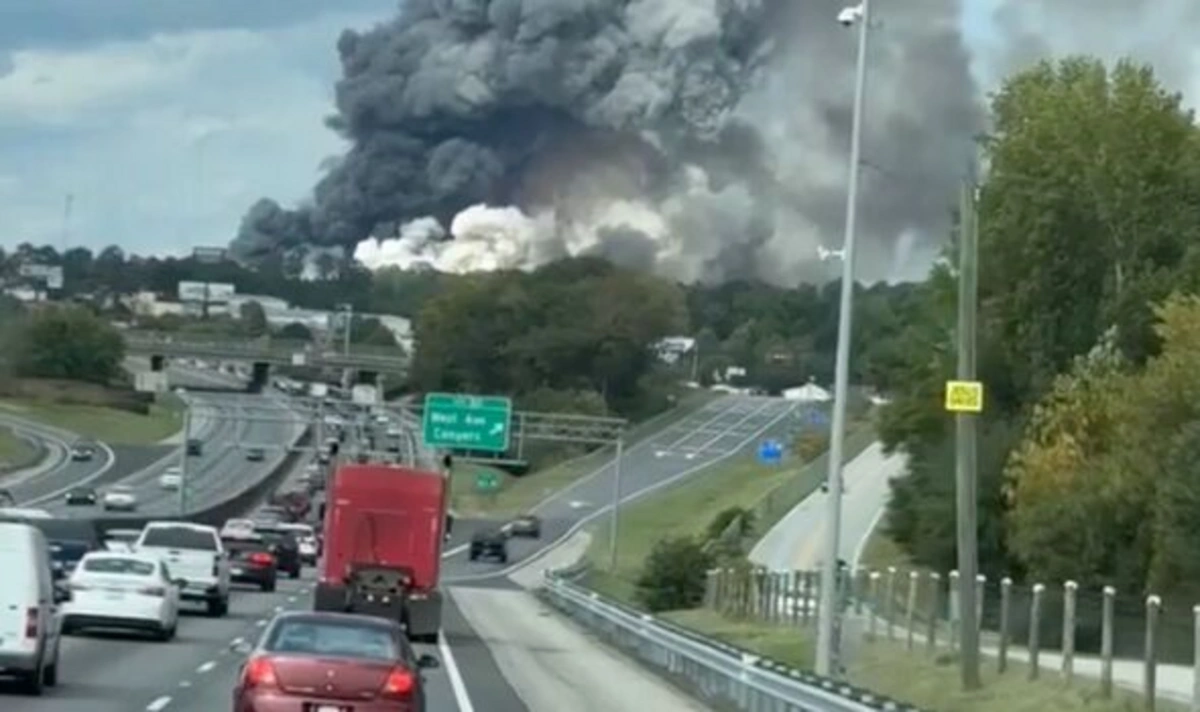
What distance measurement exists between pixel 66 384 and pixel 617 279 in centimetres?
3590

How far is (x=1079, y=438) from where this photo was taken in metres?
Result: 74.6

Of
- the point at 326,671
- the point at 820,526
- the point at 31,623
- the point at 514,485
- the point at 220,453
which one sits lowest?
the point at 326,671

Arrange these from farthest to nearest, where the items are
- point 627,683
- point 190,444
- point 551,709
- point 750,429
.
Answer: point 750,429, point 190,444, point 627,683, point 551,709

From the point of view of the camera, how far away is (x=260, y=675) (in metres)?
22.0

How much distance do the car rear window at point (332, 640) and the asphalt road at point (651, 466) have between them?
73935 mm

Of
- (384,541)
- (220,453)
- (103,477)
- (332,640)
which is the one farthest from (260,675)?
(220,453)

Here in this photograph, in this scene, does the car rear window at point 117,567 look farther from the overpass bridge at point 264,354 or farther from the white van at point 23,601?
the overpass bridge at point 264,354

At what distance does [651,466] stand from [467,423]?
54653 millimetres

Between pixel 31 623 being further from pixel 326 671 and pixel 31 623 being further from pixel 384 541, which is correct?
pixel 384 541

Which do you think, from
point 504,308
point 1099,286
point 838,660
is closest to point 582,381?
point 504,308

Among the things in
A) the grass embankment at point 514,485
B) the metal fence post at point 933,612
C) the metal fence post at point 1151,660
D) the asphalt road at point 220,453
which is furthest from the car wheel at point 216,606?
the grass embankment at point 514,485

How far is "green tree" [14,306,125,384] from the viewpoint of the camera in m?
164

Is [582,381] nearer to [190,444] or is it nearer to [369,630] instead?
[190,444]

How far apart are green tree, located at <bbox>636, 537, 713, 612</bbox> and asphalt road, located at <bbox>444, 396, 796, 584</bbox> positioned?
17.6 meters
